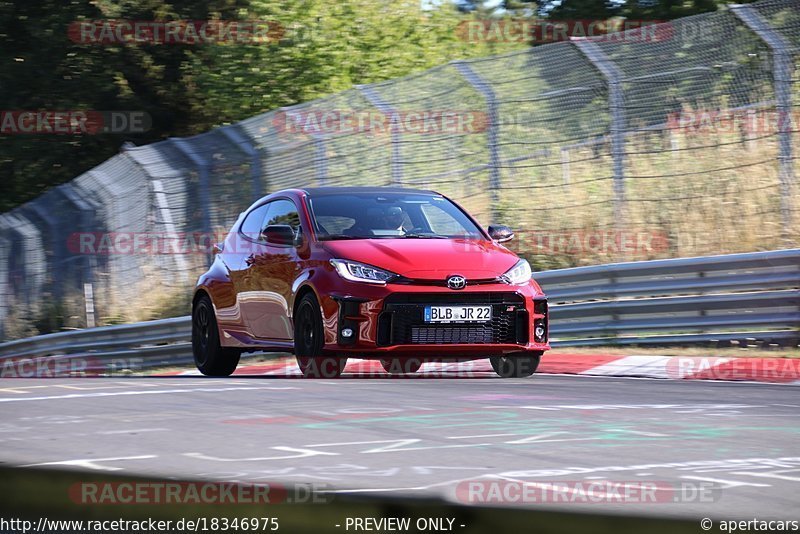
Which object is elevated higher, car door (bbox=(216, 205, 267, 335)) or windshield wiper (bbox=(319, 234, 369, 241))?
windshield wiper (bbox=(319, 234, 369, 241))

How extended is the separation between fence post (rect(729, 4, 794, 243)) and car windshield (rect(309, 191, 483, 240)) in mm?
3616

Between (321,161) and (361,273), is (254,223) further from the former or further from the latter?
(321,161)

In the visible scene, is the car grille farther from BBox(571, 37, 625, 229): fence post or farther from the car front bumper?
BBox(571, 37, 625, 229): fence post

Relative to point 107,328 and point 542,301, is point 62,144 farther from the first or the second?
point 542,301

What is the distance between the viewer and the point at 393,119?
16.9 metres

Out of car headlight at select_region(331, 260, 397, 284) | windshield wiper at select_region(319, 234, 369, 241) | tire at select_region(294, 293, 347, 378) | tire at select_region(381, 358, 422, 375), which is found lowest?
tire at select_region(381, 358, 422, 375)

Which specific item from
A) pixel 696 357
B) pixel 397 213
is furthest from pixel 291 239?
pixel 696 357

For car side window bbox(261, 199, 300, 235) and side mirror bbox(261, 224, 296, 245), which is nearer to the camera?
side mirror bbox(261, 224, 296, 245)

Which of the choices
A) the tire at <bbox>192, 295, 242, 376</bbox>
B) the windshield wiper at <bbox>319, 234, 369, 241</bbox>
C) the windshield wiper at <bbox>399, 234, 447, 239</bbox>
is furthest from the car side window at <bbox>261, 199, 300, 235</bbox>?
the tire at <bbox>192, 295, 242, 376</bbox>

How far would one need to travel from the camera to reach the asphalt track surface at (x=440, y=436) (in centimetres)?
556

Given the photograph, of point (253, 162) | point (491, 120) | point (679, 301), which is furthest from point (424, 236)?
point (253, 162)

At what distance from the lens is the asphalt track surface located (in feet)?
18.2

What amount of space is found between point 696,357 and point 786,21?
349 centimetres

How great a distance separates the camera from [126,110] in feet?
102
